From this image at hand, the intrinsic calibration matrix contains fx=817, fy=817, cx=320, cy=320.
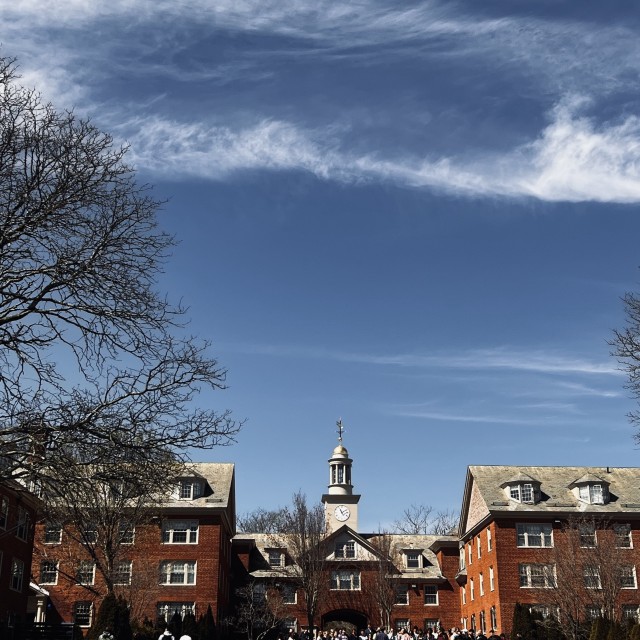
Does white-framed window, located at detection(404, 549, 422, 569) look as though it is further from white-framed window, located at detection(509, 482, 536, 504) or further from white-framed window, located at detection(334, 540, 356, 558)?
white-framed window, located at detection(509, 482, 536, 504)

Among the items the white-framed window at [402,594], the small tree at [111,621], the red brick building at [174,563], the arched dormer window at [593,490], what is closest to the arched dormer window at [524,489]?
the arched dormer window at [593,490]

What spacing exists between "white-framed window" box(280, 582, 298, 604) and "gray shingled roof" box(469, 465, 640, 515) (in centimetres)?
1577

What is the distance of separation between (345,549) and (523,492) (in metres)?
15.7

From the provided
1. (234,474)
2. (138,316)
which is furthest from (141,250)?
(234,474)

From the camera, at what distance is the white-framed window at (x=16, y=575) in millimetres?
41594

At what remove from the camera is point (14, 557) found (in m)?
41.9

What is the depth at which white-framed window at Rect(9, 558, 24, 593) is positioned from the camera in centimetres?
4159

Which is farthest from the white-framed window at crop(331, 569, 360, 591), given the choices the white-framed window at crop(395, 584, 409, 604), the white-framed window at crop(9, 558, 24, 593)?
the white-framed window at crop(9, 558, 24, 593)

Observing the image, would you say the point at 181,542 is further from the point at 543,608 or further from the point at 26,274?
the point at 26,274

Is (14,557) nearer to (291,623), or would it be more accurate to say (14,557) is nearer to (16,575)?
(16,575)

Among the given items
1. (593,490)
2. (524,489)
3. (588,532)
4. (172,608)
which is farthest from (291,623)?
(593,490)

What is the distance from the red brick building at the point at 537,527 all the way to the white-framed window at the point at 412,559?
231 inches

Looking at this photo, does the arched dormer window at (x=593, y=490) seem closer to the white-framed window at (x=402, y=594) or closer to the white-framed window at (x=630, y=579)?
the white-framed window at (x=630, y=579)

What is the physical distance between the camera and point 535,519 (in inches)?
2101
